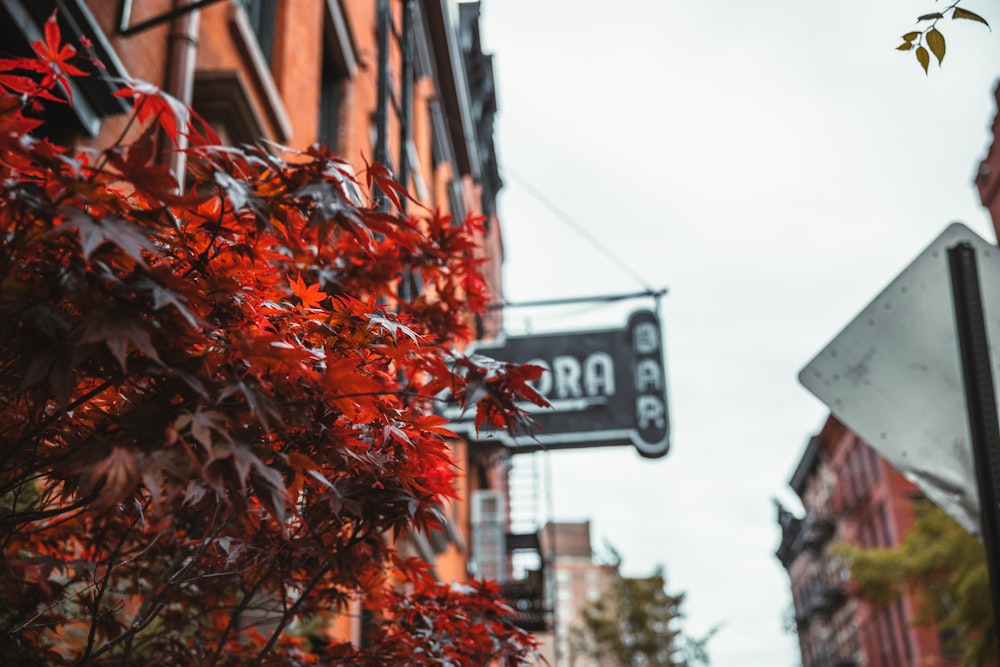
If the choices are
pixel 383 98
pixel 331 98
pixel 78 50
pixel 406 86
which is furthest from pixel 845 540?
pixel 78 50

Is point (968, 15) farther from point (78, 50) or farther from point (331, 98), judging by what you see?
point (331, 98)

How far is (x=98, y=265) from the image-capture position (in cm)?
252

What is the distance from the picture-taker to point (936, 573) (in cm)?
2612

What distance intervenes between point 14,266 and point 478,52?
2367 centimetres

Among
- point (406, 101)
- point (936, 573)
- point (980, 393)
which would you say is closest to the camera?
point (980, 393)

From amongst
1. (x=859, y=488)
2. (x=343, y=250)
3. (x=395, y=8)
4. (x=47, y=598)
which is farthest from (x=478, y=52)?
(x=859, y=488)

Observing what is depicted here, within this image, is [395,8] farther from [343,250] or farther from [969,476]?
[969,476]

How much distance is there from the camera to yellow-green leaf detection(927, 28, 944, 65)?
303 cm

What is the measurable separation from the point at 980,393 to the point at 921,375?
1.63ft

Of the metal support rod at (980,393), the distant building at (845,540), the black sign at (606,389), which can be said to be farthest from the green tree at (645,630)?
the metal support rod at (980,393)

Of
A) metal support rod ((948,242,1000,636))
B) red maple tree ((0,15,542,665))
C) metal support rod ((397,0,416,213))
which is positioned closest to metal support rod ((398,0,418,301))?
metal support rod ((397,0,416,213))

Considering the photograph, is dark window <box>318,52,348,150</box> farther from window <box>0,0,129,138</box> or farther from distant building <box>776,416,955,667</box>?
distant building <box>776,416,955,667</box>

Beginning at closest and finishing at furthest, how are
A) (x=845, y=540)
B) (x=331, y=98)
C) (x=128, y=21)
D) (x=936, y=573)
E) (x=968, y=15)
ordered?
(x=968, y=15) < (x=128, y=21) < (x=331, y=98) < (x=936, y=573) < (x=845, y=540)

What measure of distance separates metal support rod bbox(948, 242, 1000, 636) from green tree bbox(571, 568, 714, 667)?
3148 centimetres
